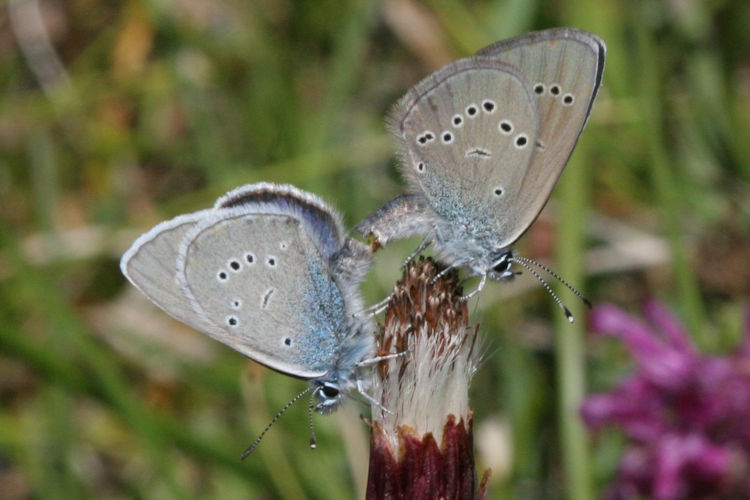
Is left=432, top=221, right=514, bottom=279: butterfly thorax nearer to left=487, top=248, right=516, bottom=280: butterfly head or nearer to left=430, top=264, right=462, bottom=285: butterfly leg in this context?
left=487, top=248, right=516, bottom=280: butterfly head

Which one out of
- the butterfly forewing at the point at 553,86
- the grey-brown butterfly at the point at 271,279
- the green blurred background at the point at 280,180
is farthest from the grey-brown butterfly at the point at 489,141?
the green blurred background at the point at 280,180

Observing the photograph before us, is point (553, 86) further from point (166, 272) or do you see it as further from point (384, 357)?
point (166, 272)

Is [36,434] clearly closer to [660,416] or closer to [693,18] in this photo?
[660,416]

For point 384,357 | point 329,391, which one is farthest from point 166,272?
point 384,357

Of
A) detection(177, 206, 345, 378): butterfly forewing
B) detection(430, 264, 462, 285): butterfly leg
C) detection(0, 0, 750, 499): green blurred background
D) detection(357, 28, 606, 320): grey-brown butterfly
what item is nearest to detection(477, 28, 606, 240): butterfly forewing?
detection(357, 28, 606, 320): grey-brown butterfly

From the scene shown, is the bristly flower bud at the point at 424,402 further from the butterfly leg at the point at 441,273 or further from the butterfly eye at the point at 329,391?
the butterfly eye at the point at 329,391

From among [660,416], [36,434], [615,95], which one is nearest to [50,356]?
[36,434]

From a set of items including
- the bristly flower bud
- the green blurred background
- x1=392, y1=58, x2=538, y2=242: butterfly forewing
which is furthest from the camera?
the green blurred background
